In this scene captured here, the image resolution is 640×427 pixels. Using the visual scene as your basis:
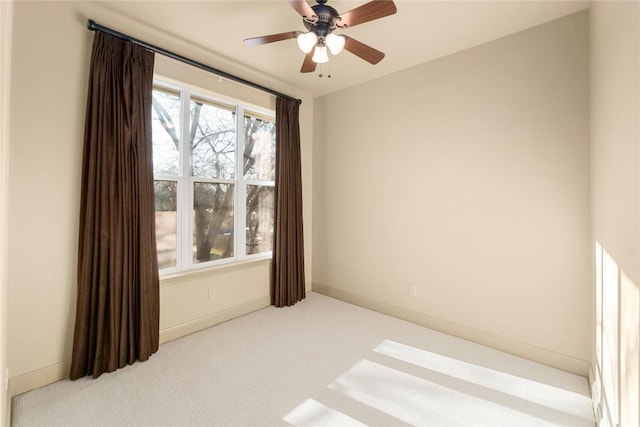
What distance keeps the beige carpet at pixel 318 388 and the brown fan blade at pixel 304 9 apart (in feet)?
7.98

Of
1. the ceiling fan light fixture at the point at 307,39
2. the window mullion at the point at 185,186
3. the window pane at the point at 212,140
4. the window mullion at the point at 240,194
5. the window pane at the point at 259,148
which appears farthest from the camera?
the window pane at the point at 259,148

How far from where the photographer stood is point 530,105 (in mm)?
2377

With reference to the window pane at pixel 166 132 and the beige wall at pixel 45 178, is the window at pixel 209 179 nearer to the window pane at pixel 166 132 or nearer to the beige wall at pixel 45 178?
the window pane at pixel 166 132

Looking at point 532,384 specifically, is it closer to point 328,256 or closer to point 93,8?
point 328,256

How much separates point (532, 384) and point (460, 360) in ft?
1.56

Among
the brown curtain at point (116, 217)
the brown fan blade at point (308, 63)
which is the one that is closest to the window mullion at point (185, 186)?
the brown curtain at point (116, 217)

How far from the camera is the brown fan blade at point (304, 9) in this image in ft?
5.68

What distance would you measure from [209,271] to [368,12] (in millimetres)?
2561

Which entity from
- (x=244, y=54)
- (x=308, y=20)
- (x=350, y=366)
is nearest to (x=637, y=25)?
(x=308, y=20)

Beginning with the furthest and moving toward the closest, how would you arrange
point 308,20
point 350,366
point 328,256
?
point 328,256, point 350,366, point 308,20

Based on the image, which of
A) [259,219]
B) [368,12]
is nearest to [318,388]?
[259,219]

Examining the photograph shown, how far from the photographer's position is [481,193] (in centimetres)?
264

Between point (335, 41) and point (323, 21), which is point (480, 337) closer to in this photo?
point (335, 41)

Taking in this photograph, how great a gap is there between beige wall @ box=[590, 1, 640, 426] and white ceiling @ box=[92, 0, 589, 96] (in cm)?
51
